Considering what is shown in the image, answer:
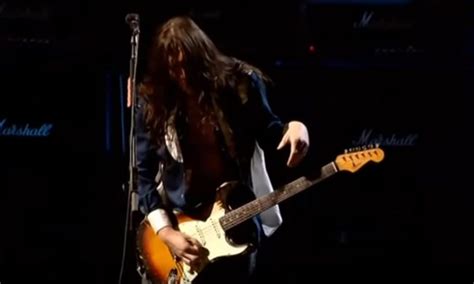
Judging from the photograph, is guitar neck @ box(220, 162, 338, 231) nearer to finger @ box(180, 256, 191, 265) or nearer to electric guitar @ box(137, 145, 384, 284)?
electric guitar @ box(137, 145, 384, 284)

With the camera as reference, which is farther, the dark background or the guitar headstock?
the dark background

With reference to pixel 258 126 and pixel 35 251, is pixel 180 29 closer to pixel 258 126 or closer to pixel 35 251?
pixel 258 126

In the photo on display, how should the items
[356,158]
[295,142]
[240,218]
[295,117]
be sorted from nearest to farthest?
1. [295,142]
2. [240,218]
3. [356,158]
4. [295,117]

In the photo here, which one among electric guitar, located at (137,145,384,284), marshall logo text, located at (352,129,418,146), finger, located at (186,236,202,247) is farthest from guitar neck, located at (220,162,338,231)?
marshall logo text, located at (352,129,418,146)

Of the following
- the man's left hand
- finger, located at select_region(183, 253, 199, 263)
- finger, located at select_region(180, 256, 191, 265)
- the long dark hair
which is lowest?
finger, located at select_region(180, 256, 191, 265)

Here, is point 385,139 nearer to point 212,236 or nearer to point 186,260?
point 212,236

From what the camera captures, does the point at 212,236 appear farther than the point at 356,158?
No

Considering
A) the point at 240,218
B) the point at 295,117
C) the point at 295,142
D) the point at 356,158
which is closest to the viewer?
the point at 295,142

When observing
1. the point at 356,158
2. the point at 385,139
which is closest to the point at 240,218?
the point at 356,158

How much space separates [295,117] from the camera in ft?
12.8

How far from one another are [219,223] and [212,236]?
0.05 m

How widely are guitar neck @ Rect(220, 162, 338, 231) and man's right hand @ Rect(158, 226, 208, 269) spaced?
13cm

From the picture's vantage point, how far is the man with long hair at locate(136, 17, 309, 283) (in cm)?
232

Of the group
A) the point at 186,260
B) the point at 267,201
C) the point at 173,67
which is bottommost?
the point at 186,260
